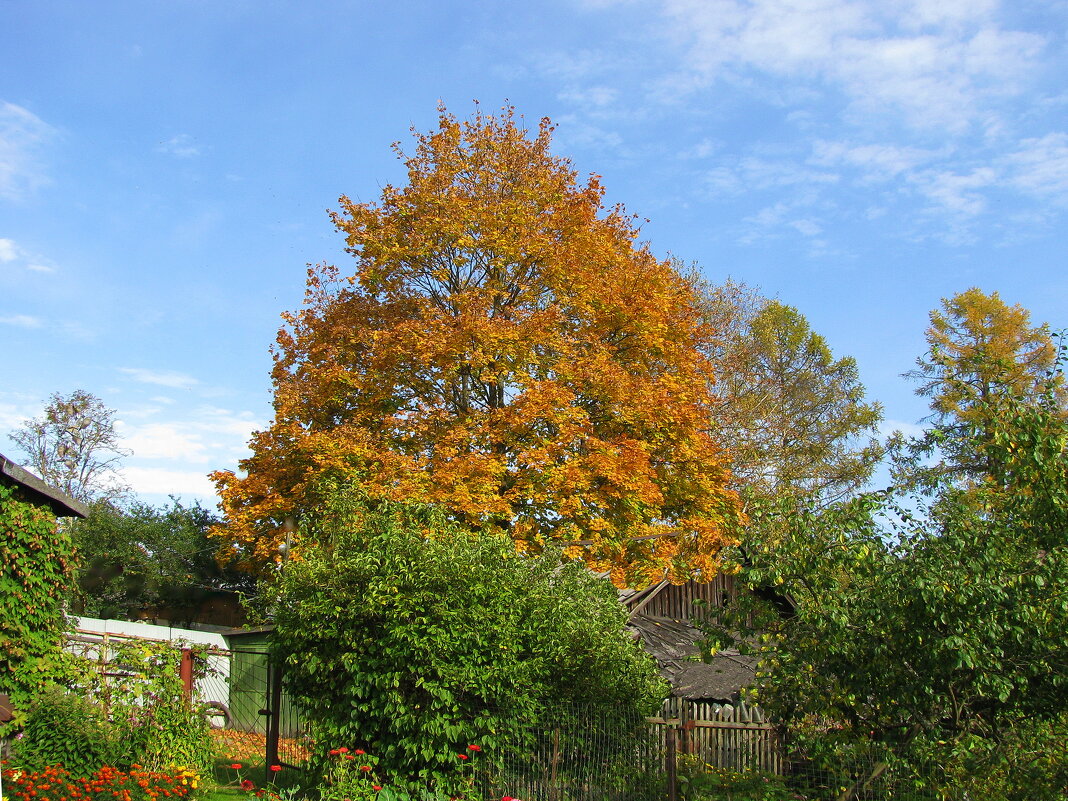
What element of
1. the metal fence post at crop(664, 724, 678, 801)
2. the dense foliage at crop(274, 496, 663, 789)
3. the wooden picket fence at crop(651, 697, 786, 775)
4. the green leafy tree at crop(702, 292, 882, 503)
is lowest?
the wooden picket fence at crop(651, 697, 786, 775)

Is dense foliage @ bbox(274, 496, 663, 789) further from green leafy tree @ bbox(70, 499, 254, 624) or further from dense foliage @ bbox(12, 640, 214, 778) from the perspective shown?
green leafy tree @ bbox(70, 499, 254, 624)

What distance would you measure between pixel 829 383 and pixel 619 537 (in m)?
19.7

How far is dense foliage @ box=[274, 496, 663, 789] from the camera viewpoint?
9.54m

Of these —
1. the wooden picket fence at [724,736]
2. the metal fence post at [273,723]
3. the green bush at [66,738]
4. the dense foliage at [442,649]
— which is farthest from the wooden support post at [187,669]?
the wooden picket fence at [724,736]

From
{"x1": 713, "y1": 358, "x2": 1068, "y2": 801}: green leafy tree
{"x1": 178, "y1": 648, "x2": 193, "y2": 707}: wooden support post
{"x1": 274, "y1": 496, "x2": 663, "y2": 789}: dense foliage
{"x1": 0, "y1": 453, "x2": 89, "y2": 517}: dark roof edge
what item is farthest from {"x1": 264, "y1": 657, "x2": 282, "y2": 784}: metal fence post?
{"x1": 713, "y1": 358, "x2": 1068, "y2": 801}: green leafy tree

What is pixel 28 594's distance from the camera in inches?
432

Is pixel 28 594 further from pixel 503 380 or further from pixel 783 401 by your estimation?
pixel 783 401

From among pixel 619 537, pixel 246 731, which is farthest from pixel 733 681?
pixel 246 731

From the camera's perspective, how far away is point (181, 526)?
35312 millimetres

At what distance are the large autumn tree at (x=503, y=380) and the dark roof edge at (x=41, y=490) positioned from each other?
13.4 feet

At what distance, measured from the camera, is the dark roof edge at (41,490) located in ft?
35.4

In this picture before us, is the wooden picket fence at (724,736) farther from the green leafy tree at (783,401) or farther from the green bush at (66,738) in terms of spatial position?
the green leafy tree at (783,401)

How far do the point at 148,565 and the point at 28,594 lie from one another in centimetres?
2351

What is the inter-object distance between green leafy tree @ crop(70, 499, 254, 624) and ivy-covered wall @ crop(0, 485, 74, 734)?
2101cm
